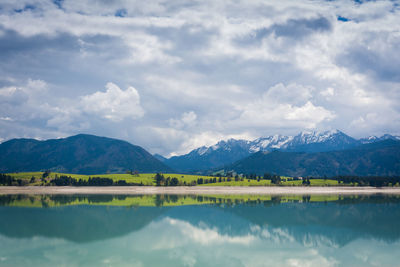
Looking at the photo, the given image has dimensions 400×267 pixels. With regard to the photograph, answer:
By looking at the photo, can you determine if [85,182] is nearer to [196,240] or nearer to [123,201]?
[123,201]

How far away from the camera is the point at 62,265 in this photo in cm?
3139

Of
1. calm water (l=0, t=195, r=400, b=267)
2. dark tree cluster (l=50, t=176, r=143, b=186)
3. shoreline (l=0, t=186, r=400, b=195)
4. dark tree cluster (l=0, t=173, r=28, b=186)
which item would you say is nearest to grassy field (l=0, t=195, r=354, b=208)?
calm water (l=0, t=195, r=400, b=267)

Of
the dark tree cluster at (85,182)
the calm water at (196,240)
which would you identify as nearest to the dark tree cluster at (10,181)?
the dark tree cluster at (85,182)

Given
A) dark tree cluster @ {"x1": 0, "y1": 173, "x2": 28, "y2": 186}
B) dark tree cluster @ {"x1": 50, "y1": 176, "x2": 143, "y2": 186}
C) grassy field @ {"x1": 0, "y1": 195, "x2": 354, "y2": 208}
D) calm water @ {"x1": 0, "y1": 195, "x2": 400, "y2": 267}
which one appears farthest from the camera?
dark tree cluster @ {"x1": 50, "y1": 176, "x2": 143, "y2": 186}

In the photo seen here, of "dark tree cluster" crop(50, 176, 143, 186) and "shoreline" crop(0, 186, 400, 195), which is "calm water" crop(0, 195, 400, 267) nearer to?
"shoreline" crop(0, 186, 400, 195)

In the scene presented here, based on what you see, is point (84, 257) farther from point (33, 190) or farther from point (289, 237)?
point (33, 190)

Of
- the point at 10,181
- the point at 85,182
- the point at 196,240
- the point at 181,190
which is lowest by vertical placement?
the point at 181,190

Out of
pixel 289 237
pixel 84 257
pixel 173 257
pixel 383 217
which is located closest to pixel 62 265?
pixel 84 257

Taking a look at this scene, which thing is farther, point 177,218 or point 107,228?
point 177,218

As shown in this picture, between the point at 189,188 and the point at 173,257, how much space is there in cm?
14921

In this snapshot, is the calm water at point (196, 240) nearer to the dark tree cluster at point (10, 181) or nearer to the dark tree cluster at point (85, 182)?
the dark tree cluster at point (10, 181)

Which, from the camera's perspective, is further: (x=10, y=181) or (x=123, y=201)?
(x=10, y=181)

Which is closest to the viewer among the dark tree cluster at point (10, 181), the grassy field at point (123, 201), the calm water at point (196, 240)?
the calm water at point (196, 240)

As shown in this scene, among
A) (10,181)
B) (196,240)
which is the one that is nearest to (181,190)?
(10,181)
